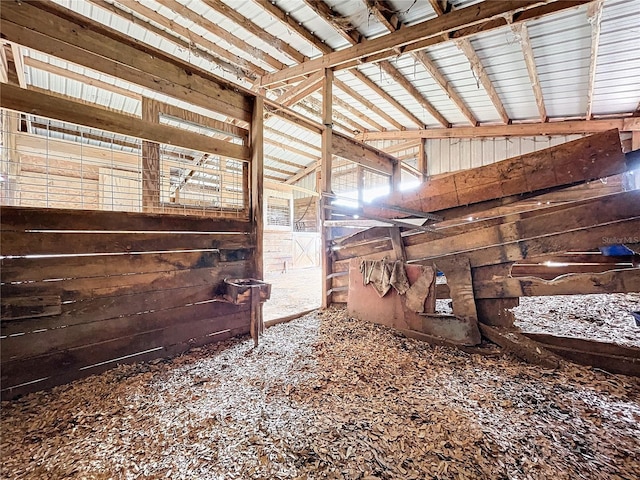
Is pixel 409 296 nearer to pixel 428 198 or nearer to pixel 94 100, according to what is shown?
pixel 428 198

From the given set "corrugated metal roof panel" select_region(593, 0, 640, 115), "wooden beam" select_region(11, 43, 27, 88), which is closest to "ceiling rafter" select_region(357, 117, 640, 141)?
"corrugated metal roof panel" select_region(593, 0, 640, 115)

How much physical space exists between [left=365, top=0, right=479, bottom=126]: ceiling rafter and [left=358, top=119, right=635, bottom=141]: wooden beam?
Answer: 296 mm

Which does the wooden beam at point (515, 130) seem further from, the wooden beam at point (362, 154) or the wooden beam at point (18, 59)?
the wooden beam at point (18, 59)

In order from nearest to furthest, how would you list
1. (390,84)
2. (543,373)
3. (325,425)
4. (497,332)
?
(325,425)
(543,373)
(497,332)
(390,84)

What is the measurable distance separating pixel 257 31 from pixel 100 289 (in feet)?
10.1

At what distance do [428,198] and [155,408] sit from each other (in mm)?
2574

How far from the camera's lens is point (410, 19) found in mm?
2941

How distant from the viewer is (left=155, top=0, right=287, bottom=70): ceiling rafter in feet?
9.06

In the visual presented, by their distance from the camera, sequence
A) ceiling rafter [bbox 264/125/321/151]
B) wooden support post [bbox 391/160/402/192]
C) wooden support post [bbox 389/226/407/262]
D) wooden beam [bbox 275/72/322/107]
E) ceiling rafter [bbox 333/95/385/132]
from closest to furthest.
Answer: wooden support post [bbox 389/226/407/262], wooden beam [bbox 275/72/322/107], wooden support post [bbox 391/160/402/192], ceiling rafter [bbox 333/95/385/132], ceiling rafter [bbox 264/125/321/151]

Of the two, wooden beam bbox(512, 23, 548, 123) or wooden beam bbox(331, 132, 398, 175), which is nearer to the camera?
wooden beam bbox(512, 23, 548, 123)

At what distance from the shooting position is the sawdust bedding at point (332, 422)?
112cm

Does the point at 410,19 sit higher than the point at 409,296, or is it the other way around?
the point at 410,19

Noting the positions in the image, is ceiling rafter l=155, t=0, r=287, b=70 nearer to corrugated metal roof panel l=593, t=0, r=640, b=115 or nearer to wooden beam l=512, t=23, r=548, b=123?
wooden beam l=512, t=23, r=548, b=123

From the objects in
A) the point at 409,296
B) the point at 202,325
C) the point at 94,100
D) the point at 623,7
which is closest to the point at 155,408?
the point at 202,325
